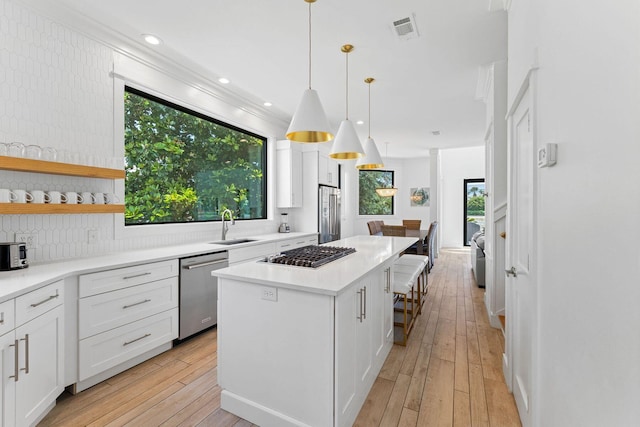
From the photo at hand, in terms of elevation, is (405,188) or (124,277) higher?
(405,188)

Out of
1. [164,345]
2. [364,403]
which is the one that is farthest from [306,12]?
[164,345]

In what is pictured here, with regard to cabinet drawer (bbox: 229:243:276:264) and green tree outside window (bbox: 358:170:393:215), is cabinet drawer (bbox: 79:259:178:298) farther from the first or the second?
green tree outside window (bbox: 358:170:393:215)

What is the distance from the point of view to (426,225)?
31.8 feet

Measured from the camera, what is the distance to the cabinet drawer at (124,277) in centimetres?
209

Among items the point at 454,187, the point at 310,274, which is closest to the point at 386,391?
the point at 310,274

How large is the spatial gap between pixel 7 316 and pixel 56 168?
3.80 ft

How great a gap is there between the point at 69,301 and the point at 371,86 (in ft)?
12.5

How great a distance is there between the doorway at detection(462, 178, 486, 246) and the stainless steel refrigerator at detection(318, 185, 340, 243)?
5454mm

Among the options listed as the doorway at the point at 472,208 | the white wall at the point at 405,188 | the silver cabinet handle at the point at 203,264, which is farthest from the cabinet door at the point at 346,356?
the doorway at the point at 472,208

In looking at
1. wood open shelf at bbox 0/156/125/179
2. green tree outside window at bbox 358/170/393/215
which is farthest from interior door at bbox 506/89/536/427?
green tree outside window at bbox 358/170/393/215

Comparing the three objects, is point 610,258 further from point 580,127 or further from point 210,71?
point 210,71

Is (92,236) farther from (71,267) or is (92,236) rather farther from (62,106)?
(62,106)

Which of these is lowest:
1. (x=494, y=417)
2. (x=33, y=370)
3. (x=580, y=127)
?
(x=494, y=417)

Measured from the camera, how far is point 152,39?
2812mm
